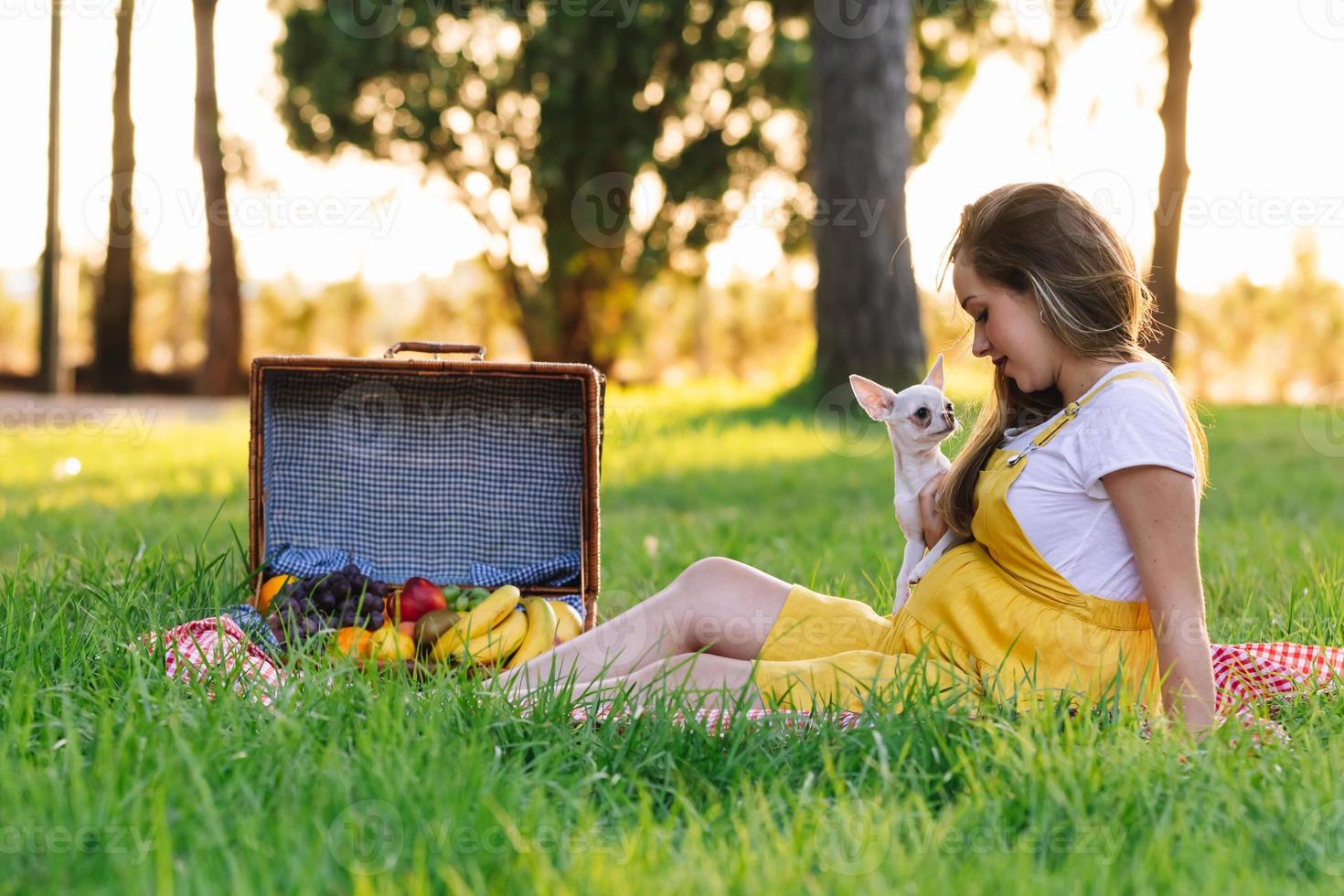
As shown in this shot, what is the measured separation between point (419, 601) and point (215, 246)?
15.9 m

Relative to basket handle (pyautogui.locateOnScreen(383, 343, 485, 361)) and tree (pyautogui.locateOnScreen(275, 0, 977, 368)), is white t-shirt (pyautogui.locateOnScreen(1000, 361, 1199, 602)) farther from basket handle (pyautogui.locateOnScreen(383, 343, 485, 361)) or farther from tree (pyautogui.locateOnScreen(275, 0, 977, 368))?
tree (pyautogui.locateOnScreen(275, 0, 977, 368))

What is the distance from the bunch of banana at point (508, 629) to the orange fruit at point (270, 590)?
446mm

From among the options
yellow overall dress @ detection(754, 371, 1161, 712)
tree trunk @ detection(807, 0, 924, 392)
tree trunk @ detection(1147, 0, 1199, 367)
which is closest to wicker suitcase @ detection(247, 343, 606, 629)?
yellow overall dress @ detection(754, 371, 1161, 712)

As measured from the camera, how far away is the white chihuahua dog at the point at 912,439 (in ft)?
9.52

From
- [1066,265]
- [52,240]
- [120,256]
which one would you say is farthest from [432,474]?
[120,256]

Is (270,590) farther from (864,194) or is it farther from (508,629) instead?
(864,194)

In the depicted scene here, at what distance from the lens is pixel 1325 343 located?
75.9 ft

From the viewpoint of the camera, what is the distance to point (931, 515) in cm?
284

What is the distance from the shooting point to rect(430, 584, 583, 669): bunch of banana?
114 inches

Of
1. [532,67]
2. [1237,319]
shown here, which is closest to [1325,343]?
[1237,319]

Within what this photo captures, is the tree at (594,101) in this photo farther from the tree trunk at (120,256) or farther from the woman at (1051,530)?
the woman at (1051,530)

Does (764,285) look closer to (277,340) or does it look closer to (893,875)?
(277,340)

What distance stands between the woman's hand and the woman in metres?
0.17

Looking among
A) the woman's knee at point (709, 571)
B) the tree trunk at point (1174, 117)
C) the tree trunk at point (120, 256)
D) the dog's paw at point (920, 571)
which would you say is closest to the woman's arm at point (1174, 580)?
the dog's paw at point (920, 571)
